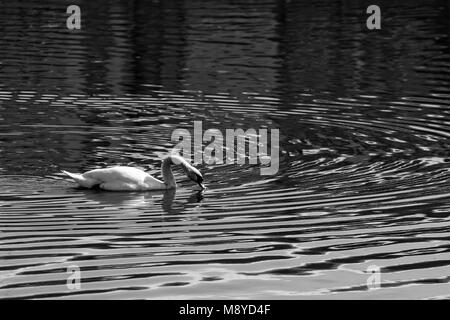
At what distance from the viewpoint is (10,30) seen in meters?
41.8

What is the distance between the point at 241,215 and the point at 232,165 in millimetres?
4001

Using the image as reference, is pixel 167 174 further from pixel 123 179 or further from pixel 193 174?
pixel 123 179

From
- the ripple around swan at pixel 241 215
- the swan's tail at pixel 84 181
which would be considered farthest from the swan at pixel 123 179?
the ripple around swan at pixel 241 215

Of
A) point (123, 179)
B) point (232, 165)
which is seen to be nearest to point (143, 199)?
point (123, 179)

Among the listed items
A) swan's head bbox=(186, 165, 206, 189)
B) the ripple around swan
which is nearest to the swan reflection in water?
the ripple around swan

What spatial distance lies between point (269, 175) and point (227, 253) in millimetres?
5209

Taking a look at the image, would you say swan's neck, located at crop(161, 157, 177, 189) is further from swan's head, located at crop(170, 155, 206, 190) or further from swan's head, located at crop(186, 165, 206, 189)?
swan's head, located at crop(186, 165, 206, 189)

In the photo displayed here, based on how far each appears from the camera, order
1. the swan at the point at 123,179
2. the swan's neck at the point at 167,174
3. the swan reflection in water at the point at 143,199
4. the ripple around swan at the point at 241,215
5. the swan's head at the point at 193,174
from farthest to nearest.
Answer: the swan's neck at the point at 167,174
the swan's head at the point at 193,174
the swan at the point at 123,179
the swan reflection in water at the point at 143,199
the ripple around swan at the point at 241,215

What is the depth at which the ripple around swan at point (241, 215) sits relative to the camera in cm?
1366

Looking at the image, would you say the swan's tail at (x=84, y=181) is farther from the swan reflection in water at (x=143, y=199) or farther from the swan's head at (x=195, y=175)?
the swan's head at (x=195, y=175)

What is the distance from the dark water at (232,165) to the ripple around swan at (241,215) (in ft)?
0.12
